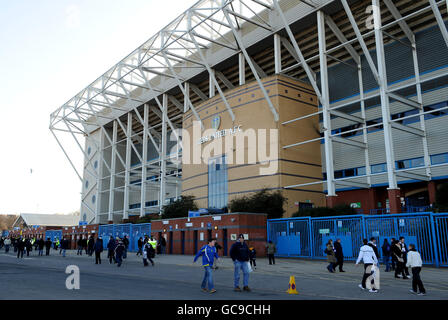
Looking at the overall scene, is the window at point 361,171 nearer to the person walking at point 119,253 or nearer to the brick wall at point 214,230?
the brick wall at point 214,230

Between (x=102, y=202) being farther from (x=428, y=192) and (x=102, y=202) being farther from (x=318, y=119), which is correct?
(x=428, y=192)

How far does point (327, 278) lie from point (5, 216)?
Answer: 6448 inches

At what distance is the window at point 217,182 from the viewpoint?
37562mm

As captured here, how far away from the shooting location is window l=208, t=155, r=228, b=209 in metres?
37.6

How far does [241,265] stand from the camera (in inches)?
448

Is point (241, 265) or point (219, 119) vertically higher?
point (219, 119)

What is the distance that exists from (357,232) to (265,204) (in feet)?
33.2

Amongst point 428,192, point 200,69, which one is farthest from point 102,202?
point 428,192

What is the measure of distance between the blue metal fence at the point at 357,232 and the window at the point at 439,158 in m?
12.4

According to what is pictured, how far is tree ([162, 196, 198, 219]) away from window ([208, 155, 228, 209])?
6.98ft

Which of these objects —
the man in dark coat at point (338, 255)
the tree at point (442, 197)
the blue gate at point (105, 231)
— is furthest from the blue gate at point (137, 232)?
the tree at point (442, 197)

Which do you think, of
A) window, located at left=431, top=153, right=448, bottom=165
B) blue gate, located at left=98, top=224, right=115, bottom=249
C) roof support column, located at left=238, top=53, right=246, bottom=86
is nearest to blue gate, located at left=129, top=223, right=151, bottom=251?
blue gate, located at left=98, top=224, right=115, bottom=249

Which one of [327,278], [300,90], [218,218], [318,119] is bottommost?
[327,278]

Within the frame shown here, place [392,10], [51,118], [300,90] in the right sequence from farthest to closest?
[51,118], [300,90], [392,10]
